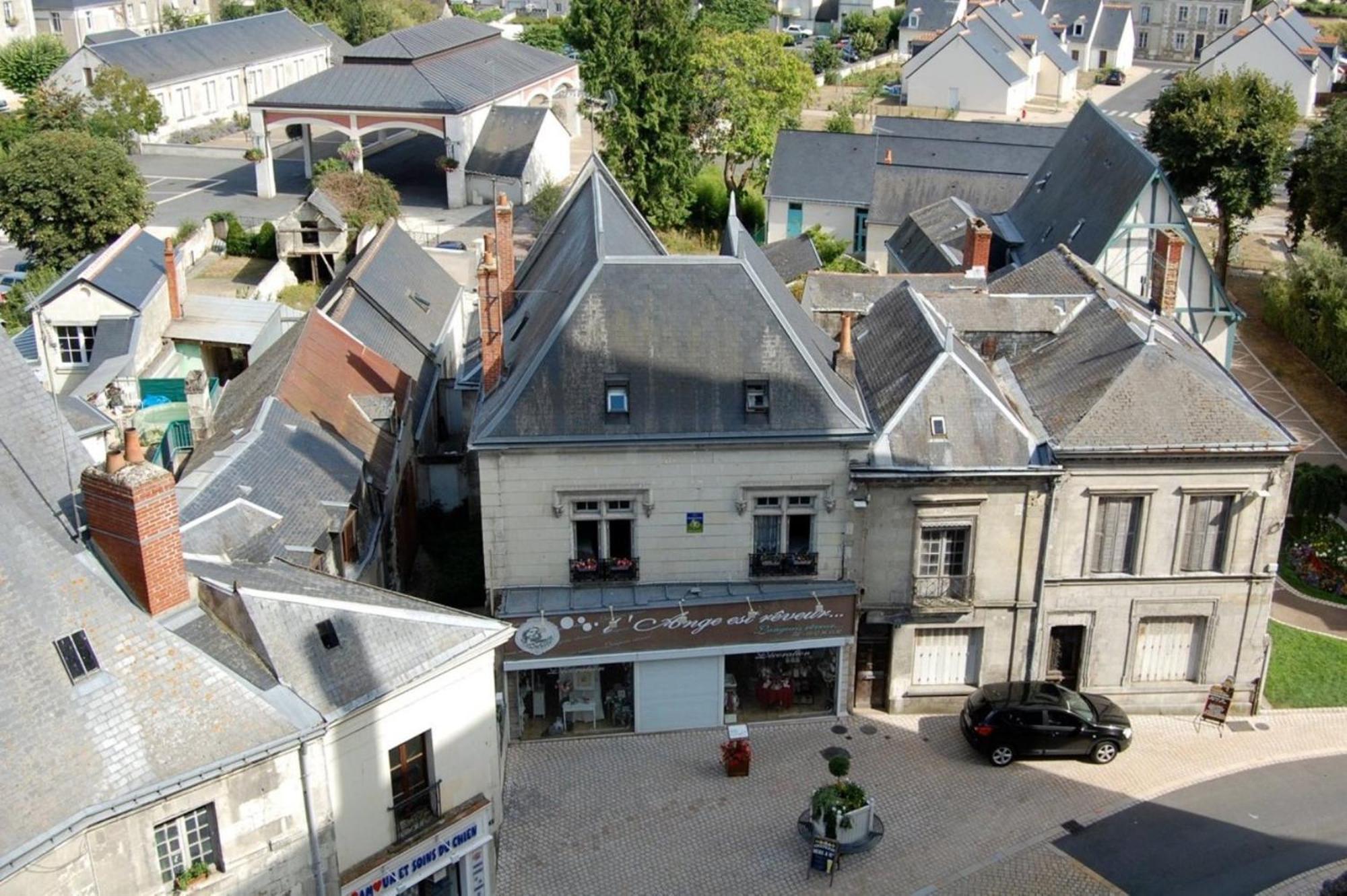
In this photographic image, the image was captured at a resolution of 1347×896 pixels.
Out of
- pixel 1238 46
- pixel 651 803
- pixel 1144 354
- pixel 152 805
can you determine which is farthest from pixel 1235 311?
pixel 1238 46

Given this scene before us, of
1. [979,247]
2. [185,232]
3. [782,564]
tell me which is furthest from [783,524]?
[185,232]

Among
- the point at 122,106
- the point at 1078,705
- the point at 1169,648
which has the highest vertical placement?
the point at 122,106

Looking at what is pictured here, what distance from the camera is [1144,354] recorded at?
28.2 metres

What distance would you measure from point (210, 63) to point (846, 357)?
75931 millimetres

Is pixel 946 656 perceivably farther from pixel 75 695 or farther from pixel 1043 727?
pixel 75 695

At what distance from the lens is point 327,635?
64.6 ft

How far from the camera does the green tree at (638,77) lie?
2229 inches

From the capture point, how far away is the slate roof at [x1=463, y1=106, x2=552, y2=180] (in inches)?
2571

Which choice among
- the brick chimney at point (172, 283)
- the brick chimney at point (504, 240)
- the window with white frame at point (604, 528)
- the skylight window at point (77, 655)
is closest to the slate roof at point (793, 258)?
the brick chimney at point (504, 240)

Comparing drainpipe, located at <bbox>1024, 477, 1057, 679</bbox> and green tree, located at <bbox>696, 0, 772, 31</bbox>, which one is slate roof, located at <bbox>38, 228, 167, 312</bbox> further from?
green tree, located at <bbox>696, 0, 772, 31</bbox>

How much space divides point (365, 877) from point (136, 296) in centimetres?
2999

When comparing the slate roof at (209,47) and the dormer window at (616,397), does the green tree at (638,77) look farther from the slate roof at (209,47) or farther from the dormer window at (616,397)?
the slate roof at (209,47)

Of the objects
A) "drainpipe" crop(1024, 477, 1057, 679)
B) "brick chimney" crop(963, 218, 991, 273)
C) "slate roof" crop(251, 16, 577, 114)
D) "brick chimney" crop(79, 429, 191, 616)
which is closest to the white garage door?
"drainpipe" crop(1024, 477, 1057, 679)

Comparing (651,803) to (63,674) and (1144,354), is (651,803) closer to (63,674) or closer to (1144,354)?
(63,674)
